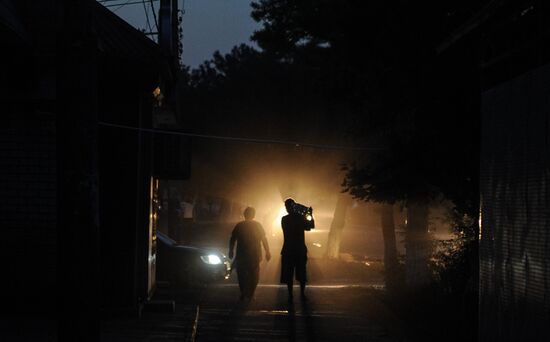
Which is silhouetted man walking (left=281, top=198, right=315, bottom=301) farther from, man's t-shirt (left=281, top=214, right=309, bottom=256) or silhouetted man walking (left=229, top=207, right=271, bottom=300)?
silhouetted man walking (left=229, top=207, right=271, bottom=300)

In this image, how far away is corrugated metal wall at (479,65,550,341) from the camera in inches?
328

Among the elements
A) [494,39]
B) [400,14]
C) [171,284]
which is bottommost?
[171,284]

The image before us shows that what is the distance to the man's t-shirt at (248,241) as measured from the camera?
1662 centimetres

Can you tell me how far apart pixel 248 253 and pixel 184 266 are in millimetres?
5108

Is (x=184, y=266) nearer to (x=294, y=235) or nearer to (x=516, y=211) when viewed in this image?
(x=294, y=235)

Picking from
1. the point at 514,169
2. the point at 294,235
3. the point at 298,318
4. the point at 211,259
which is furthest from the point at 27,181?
the point at 211,259

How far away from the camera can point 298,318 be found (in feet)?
46.0

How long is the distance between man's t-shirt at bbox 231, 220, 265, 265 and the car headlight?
4899 millimetres

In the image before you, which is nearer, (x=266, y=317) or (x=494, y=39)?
A: (x=494, y=39)

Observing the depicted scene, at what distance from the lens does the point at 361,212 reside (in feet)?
270

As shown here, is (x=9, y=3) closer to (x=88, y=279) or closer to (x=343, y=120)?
(x=88, y=279)

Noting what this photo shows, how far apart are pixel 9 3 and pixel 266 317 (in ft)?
19.4

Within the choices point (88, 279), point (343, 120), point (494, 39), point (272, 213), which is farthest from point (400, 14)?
point (272, 213)

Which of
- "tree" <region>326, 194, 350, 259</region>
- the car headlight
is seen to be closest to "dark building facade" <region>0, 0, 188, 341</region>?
the car headlight
